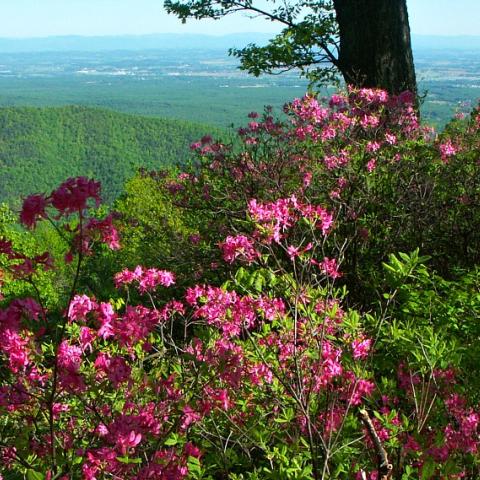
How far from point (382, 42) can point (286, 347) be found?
523 cm

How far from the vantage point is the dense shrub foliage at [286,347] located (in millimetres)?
2047

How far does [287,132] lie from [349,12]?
1.84m

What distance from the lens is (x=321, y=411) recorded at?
8.66ft

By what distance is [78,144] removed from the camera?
132 meters

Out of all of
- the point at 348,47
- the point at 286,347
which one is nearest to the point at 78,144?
the point at 348,47

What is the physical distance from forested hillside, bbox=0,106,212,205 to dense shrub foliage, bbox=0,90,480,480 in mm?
106381

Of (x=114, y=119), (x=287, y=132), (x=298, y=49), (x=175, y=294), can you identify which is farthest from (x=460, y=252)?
(x=114, y=119)

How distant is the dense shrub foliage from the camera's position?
205 cm

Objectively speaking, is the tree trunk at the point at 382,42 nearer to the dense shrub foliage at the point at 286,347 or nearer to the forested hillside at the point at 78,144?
the dense shrub foliage at the point at 286,347

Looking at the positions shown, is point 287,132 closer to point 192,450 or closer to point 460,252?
point 460,252

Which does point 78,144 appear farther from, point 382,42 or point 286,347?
point 286,347

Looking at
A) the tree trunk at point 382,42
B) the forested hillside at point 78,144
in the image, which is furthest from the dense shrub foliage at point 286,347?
the forested hillside at point 78,144

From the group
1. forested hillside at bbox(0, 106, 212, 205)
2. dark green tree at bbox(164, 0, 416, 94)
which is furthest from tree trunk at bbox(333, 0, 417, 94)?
forested hillside at bbox(0, 106, 212, 205)

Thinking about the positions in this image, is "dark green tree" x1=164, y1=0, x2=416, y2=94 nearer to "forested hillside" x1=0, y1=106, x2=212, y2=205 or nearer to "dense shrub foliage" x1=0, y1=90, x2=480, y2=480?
"dense shrub foliage" x1=0, y1=90, x2=480, y2=480
